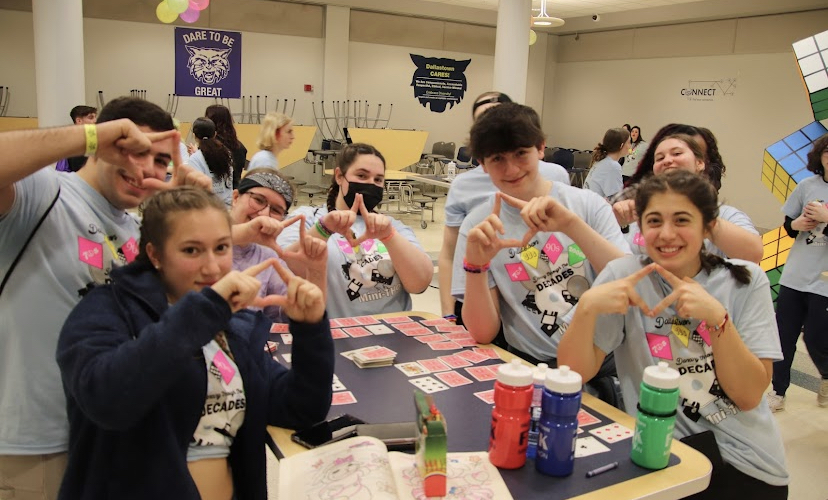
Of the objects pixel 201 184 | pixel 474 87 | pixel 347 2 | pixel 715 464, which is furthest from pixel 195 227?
pixel 474 87

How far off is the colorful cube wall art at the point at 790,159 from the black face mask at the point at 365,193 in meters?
3.66

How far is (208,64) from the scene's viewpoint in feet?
36.9

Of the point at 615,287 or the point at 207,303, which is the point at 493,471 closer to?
the point at 615,287

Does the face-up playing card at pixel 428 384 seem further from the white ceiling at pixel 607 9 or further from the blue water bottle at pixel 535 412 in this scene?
the white ceiling at pixel 607 9

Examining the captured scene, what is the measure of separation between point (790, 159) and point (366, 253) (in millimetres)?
3886

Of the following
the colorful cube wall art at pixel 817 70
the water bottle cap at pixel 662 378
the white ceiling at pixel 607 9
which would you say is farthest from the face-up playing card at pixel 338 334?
the white ceiling at pixel 607 9

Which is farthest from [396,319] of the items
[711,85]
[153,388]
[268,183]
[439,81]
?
[439,81]

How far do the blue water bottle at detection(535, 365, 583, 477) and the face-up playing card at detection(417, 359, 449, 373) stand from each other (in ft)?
2.00

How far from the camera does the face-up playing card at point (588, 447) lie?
57.9 inches

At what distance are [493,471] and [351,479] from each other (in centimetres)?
31

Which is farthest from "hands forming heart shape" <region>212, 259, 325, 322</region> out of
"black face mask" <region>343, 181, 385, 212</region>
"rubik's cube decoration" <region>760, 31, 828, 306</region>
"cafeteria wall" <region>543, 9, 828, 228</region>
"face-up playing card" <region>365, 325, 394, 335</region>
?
"cafeteria wall" <region>543, 9, 828, 228</region>

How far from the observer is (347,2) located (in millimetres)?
11836

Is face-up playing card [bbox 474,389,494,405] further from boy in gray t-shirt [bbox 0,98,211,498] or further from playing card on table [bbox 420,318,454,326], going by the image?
boy in gray t-shirt [bbox 0,98,211,498]

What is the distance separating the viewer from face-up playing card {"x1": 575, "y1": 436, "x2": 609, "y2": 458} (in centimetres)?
147
